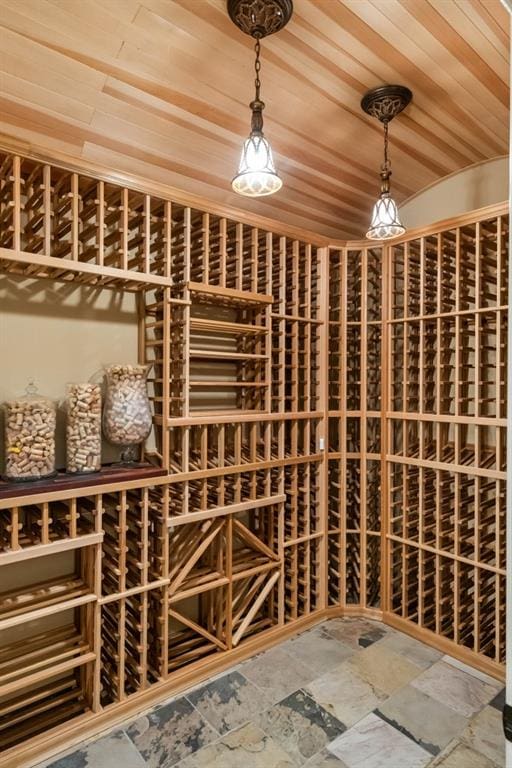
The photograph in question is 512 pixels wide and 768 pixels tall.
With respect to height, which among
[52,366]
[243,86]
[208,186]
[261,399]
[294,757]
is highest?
[243,86]

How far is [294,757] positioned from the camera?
6.10ft

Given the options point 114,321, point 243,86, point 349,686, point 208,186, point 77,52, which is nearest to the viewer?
point 77,52

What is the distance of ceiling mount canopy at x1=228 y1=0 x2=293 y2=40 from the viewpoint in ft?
5.49

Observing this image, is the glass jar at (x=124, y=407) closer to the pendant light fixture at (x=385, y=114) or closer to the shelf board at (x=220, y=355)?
the shelf board at (x=220, y=355)

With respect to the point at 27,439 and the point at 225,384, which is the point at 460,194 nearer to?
the point at 225,384

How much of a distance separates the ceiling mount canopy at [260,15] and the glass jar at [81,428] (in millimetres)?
1607

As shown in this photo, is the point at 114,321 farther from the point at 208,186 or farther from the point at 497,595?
the point at 497,595

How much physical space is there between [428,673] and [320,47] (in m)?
3.10

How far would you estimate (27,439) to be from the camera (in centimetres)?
187

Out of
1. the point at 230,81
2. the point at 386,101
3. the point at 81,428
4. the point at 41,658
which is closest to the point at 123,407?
the point at 81,428

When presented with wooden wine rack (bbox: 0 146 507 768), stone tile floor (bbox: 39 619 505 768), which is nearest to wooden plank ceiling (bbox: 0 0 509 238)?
wooden wine rack (bbox: 0 146 507 768)

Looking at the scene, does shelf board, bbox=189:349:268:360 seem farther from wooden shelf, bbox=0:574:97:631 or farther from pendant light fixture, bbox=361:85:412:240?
wooden shelf, bbox=0:574:97:631

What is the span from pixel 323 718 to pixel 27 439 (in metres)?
1.83

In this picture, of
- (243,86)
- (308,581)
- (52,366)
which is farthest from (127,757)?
(243,86)
